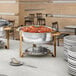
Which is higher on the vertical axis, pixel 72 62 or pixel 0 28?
pixel 0 28

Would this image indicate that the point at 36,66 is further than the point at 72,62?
Yes

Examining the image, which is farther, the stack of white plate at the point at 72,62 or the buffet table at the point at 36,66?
the buffet table at the point at 36,66

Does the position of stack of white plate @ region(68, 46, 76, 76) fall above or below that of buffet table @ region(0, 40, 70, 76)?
above

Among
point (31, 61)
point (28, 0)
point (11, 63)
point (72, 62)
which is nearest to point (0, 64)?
point (11, 63)

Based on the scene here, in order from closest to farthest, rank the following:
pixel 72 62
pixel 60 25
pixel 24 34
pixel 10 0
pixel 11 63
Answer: pixel 72 62, pixel 11 63, pixel 24 34, pixel 60 25, pixel 10 0

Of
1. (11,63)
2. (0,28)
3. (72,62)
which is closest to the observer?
(72,62)

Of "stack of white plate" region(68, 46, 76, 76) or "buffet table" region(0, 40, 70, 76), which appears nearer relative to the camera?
"stack of white plate" region(68, 46, 76, 76)

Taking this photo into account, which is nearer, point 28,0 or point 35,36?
point 35,36

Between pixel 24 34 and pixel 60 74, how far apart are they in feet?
1.59

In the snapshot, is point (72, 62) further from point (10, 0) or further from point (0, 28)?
point (10, 0)

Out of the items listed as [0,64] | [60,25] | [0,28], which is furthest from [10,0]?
[0,64]

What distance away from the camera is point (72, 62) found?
112 cm

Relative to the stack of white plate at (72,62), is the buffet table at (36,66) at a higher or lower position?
lower

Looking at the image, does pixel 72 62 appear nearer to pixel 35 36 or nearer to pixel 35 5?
pixel 35 36
